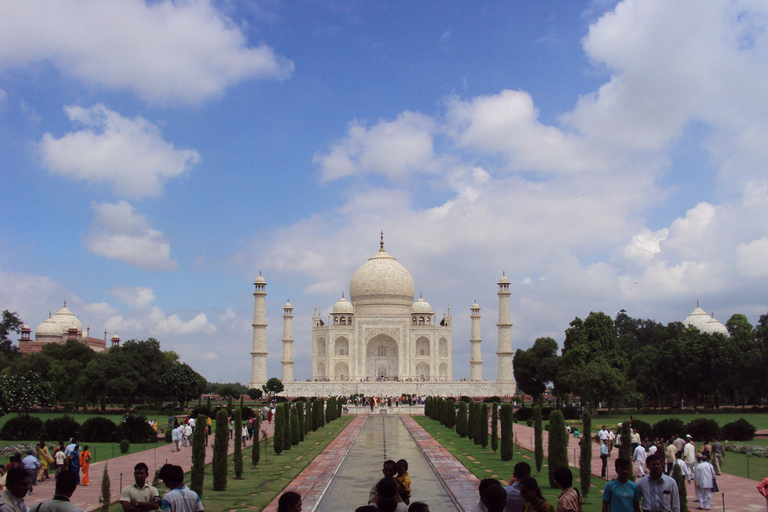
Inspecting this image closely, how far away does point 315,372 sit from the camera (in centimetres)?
5597

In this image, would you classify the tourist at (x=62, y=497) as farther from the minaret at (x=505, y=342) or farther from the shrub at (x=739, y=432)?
the minaret at (x=505, y=342)

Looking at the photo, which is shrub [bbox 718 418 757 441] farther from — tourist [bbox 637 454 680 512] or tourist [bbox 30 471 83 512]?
tourist [bbox 30 471 83 512]

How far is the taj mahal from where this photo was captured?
5050 centimetres

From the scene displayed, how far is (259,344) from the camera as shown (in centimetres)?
5203

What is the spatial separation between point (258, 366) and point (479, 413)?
3208cm

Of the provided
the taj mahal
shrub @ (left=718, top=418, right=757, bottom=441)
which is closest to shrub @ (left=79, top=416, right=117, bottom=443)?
shrub @ (left=718, top=418, right=757, bottom=441)

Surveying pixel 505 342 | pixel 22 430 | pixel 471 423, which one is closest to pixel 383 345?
pixel 505 342

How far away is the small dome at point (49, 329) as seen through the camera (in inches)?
2650

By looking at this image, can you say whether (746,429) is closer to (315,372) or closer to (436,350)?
(436,350)

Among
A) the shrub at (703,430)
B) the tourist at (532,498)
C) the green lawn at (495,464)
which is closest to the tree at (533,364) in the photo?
the green lawn at (495,464)

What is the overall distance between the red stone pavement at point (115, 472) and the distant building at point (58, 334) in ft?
147

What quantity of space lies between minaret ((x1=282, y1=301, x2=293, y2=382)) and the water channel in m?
28.0

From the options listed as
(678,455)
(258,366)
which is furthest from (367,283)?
(678,455)

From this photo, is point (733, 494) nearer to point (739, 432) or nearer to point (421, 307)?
point (739, 432)
